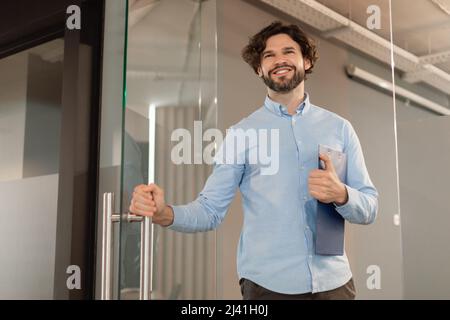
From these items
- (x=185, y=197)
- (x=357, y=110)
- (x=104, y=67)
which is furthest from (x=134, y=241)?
(x=104, y=67)

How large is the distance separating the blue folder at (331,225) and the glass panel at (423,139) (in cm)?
16

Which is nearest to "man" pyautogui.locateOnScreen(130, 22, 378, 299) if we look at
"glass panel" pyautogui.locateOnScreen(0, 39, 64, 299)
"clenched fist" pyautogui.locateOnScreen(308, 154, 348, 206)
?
"clenched fist" pyautogui.locateOnScreen(308, 154, 348, 206)

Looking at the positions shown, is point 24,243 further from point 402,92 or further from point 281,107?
point 402,92

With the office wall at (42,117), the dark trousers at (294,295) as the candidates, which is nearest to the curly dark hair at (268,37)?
the dark trousers at (294,295)

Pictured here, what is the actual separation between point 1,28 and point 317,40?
1242mm

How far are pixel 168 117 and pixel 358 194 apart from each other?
55 cm

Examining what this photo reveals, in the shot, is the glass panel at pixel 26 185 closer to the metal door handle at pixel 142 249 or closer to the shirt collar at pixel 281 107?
the metal door handle at pixel 142 249

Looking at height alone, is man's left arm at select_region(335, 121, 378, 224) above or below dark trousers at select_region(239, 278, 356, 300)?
above

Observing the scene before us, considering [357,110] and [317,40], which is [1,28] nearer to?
[317,40]

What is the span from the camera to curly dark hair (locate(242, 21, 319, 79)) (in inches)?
62.5

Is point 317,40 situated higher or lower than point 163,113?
higher

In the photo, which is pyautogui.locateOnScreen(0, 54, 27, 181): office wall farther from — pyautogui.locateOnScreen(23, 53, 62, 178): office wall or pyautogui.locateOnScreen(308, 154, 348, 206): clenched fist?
pyautogui.locateOnScreen(308, 154, 348, 206): clenched fist

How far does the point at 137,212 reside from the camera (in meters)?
1.56
